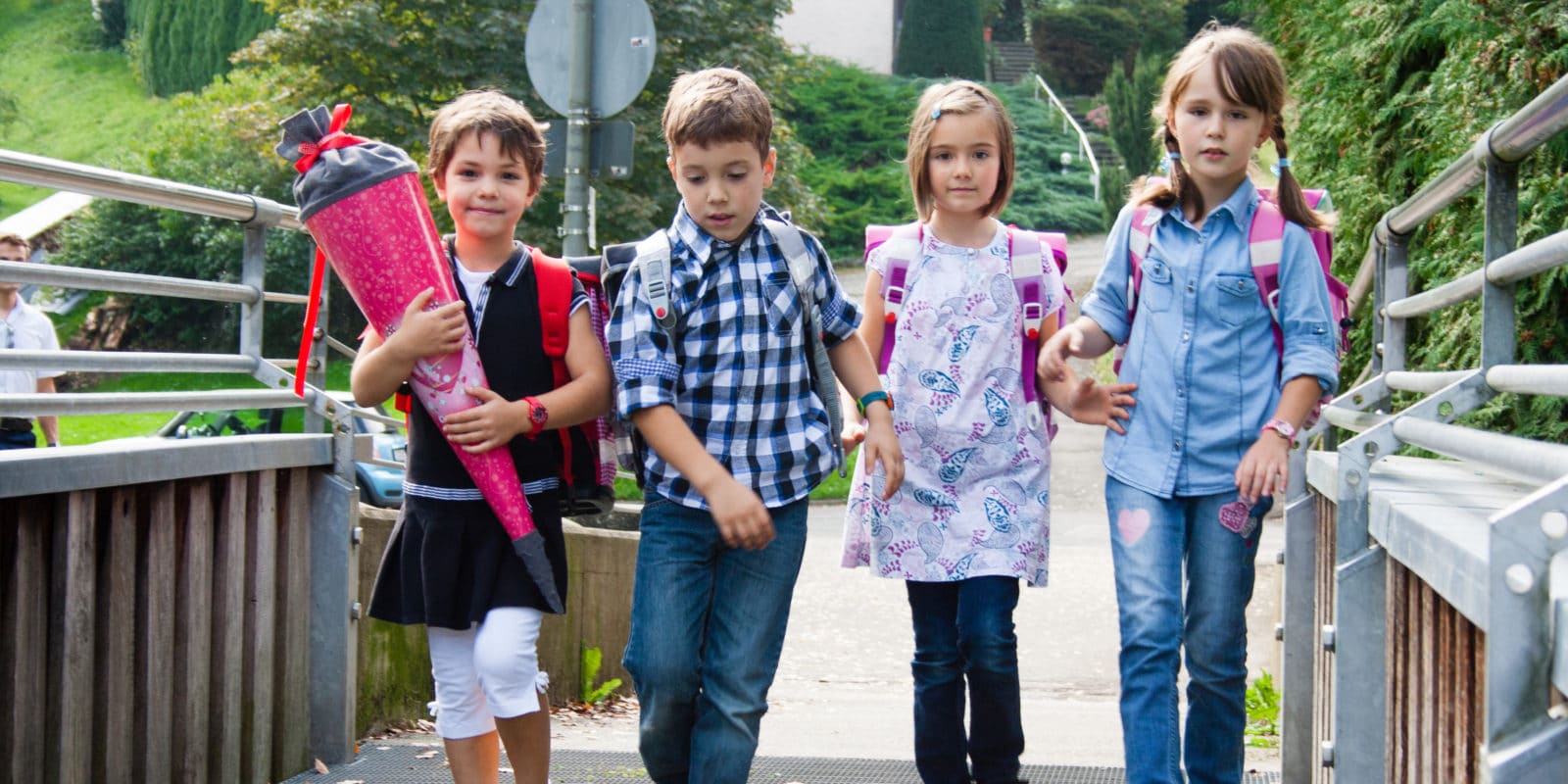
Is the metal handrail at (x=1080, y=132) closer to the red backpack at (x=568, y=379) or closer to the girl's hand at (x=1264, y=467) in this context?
the girl's hand at (x=1264, y=467)

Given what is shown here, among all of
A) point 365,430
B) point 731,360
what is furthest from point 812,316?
point 365,430

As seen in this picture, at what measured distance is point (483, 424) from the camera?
2.89 m

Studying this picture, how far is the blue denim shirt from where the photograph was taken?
3.09 metres

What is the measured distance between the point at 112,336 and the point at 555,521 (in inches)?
1006

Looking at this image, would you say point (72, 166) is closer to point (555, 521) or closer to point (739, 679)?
point (555, 521)

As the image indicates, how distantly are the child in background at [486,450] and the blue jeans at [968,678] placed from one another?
87 centimetres

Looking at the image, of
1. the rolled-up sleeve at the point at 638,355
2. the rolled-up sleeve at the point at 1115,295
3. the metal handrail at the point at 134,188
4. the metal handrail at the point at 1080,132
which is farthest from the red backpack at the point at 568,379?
the metal handrail at the point at 1080,132

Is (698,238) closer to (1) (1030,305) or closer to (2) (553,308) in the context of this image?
(2) (553,308)

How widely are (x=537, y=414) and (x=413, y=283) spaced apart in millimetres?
350

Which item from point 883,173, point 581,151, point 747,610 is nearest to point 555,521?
point 747,610

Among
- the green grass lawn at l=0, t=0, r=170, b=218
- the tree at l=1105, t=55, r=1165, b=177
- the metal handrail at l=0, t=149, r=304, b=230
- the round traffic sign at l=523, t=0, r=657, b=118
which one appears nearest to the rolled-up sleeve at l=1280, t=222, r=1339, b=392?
the metal handrail at l=0, t=149, r=304, b=230

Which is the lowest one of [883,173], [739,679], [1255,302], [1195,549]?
[739,679]

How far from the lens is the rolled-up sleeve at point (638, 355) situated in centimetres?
283

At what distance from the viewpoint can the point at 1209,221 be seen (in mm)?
3191
